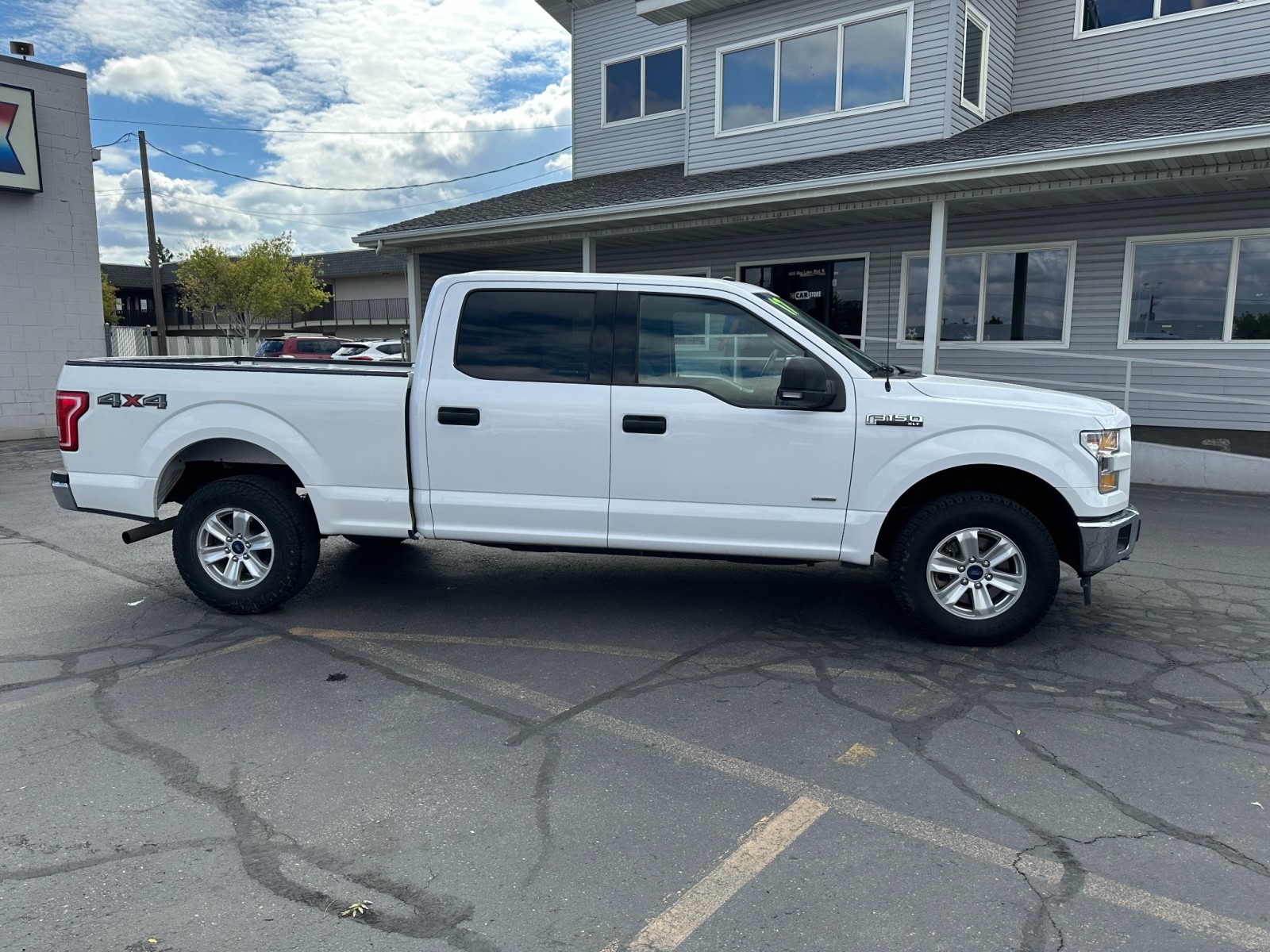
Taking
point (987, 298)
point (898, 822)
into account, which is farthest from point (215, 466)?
point (987, 298)

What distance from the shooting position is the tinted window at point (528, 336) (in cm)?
518

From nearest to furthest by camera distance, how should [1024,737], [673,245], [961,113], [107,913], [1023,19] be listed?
[107,913], [1024,737], [961,113], [1023,19], [673,245]

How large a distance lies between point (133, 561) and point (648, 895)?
236 inches

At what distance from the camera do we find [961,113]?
1286cm

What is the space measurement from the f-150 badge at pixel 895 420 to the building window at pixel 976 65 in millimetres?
10106

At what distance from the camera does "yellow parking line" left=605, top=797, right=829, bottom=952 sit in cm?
258

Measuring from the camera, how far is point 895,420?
4.85m

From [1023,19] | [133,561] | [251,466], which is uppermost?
[1023,19]

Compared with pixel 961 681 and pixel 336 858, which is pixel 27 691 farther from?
pixel 961 681

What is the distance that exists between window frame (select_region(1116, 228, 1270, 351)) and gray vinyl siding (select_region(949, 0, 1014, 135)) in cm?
300

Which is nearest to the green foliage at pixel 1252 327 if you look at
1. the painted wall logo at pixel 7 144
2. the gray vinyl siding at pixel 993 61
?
the gray vinyl siding at pixel 993 61

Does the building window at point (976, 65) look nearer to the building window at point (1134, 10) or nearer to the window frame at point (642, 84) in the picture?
the building window at point (1134, 10)

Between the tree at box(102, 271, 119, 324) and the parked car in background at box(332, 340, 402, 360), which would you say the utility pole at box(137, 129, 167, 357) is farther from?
the tree at box(102, 271, 119, 324)

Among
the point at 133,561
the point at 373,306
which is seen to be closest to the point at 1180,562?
the point at 133,561
